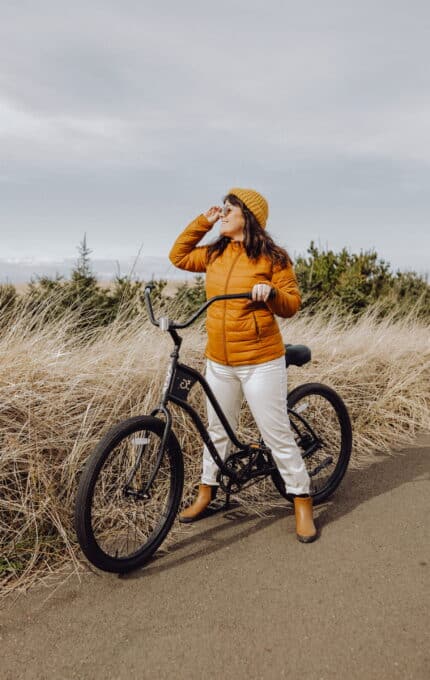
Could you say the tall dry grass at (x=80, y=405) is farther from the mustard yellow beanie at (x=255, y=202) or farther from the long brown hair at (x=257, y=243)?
the mustard yellow beanie at (x=255, y=202)

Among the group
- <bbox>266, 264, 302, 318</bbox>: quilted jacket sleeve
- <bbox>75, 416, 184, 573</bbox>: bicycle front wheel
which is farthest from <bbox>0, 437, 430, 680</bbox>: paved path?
<bbox>266, 264, 302, 318</bbox>: quilted jacket sleeve

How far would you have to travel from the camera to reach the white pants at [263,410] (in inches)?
145

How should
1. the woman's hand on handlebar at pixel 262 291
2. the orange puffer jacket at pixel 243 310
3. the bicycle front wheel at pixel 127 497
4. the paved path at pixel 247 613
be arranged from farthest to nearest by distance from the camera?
1. the orange puffer jacket at pixel 243 310
2. the woman's hand on handlebar at pixel 262 291
3. the bicycle front wheel at pixel 127 497
4. the paved path at pixel 247 613

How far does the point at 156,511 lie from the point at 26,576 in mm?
965

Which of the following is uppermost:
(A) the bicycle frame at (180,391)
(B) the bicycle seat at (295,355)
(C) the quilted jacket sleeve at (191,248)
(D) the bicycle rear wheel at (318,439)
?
(C) the quilted jacket sleeve at (191,248)

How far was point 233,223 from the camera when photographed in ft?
12.1

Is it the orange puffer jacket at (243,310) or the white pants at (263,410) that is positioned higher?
the orange puffer jacket at (243,310)

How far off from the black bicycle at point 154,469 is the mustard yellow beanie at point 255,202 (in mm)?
633

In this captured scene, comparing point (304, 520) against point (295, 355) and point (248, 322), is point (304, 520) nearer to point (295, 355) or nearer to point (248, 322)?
point (295, 355)

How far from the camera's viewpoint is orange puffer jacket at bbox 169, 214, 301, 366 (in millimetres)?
→ 3578

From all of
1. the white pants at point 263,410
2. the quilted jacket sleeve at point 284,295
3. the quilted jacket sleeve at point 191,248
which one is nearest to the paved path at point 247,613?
the white pants at point 263,410

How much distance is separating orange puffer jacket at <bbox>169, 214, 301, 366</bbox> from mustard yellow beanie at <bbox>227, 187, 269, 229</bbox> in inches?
8.0

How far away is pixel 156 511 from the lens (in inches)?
156

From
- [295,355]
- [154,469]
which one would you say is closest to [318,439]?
[295,355]
